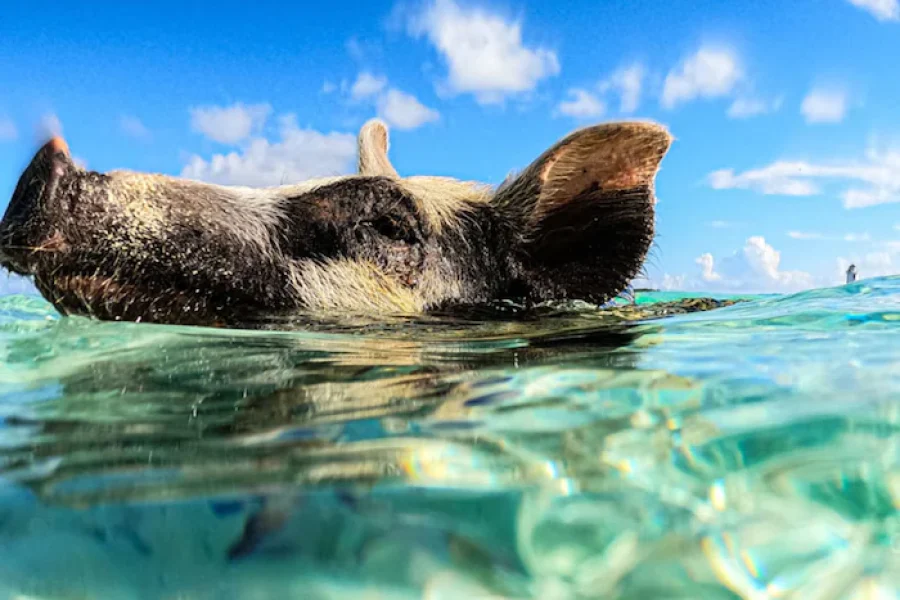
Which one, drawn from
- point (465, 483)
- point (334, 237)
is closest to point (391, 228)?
point (334, 237)

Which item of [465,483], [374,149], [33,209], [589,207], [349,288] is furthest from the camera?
[374,149]

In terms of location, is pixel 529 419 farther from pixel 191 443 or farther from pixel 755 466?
pixel 191 443

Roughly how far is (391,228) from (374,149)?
6.91 ft

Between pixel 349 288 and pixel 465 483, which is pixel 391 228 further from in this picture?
pixel 465 483

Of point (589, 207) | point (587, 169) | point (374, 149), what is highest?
point (374, 149)

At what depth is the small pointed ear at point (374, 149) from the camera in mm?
6676

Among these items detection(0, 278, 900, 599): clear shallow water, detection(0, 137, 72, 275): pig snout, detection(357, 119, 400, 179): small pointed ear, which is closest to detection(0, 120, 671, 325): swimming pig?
detection(0, 137, 72, 275): pig snout

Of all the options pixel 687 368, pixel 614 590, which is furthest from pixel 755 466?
pixel 687 368

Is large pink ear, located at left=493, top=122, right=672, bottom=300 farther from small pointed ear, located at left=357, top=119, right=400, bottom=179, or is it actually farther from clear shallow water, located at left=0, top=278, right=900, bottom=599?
clear shallow water, located at left=0, top=278, right=900, bottom=599

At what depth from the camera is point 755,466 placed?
1.53 m

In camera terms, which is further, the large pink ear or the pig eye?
the pig eye

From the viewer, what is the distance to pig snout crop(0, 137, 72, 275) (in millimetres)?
3707

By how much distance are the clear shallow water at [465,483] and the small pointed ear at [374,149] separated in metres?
4.22

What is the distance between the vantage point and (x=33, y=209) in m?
3.73
